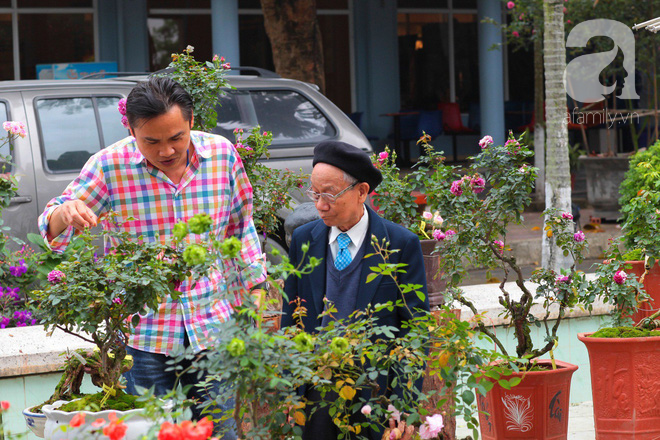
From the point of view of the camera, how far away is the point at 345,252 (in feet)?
10.8

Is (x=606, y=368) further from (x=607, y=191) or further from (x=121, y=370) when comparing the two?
(x=607, y=191)

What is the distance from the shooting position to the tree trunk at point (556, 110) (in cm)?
827

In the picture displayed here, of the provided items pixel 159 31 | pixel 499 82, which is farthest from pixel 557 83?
pixel 159 31

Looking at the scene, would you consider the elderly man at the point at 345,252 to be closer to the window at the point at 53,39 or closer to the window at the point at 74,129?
the window at the point at 74,129

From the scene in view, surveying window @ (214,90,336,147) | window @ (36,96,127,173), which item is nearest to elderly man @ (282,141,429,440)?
window @ (36,96,127,173)

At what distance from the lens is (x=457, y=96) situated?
1884 centimetres

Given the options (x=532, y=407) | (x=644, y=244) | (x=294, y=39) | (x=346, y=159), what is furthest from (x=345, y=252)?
(x=294, y=39)

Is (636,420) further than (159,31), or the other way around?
(159,31)

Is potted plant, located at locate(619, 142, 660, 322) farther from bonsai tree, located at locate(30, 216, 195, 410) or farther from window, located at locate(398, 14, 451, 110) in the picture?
window, located at locate(398, 14, 451, 110)

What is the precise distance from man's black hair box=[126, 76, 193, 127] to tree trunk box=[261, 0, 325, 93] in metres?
7.89

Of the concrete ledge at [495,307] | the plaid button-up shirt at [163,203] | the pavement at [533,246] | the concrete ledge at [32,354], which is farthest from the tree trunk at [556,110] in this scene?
the plaid button-up shirt at [163,203]

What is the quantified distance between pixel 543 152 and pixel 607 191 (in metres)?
1.49

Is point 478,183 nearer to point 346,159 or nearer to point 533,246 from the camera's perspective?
point 346,159

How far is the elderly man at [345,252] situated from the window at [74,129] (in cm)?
390
